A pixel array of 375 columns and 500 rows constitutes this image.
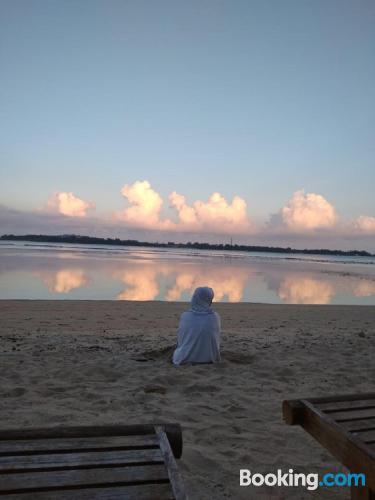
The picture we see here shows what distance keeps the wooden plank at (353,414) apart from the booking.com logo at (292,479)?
720 mm

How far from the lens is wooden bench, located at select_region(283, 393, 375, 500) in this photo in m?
2.14

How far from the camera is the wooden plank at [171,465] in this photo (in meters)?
1.78

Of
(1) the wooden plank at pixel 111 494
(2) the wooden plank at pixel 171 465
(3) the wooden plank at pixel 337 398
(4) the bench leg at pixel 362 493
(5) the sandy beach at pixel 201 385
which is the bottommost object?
(5) the sandy beach at pixel 201 385

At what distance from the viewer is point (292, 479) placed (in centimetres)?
316

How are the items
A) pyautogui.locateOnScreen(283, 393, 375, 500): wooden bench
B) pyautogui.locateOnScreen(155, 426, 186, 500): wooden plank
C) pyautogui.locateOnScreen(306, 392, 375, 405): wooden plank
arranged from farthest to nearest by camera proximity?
pyautogui.locateOnScreen(306, 392, 375, 405): wooden plank
pyautogui.locateOnScreen(283, 393, 375, 500): wooden bench
pyautogui.locateOnScreen(155, 426, 186, 500): wooden plank

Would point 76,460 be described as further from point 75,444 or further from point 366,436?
point 366,436

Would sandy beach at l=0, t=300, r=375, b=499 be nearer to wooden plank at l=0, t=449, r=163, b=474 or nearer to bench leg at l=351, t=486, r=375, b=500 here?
bench leg at l=351, t=486, r=375, b=500

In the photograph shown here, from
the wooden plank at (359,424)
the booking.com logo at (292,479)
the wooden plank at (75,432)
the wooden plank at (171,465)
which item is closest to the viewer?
the wooden plank at (171,465)

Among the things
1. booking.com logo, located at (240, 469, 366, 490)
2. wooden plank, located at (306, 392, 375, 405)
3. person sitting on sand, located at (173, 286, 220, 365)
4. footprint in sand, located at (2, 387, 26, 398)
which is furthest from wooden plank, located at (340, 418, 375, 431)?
person sitting on sand, located at (173, 286, 220, 365)

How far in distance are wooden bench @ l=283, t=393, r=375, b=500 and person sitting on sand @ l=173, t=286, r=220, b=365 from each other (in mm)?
3504

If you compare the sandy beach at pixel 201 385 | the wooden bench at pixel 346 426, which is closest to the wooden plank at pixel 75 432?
the sandy beach at pixel 201 385

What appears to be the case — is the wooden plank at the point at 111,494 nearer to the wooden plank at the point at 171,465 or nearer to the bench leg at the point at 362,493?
the wooden plank at the point at 171,465

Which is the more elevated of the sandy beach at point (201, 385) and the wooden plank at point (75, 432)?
the wooden plank at point (75, 432)

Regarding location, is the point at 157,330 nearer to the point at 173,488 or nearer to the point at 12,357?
the point at 12,357
